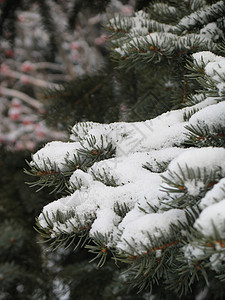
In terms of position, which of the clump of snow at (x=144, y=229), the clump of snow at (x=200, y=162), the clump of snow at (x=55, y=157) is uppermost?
the clump of snow at (x=200, y=162)

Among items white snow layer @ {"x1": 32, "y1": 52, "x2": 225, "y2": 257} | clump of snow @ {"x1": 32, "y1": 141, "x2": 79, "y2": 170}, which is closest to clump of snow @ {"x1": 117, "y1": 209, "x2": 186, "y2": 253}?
white snow layer @ {"x1": 32, "y1": 52, "x2": 225, "y2": 257}

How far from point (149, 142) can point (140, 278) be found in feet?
0.90

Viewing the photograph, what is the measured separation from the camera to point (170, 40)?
782 mm

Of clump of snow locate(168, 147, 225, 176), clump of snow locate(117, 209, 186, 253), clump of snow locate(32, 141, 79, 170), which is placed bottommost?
clump of snow locate(117, 209, 186, 253)

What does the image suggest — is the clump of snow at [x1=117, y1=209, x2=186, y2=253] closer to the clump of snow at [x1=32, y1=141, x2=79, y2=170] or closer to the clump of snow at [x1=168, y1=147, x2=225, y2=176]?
the clump of snow at [x1=168, y1=147, x2=225, y2=176]

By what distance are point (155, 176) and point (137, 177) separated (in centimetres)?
5

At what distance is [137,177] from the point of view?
55 centimetres

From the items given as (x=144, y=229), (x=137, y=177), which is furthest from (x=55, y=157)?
(x=144, y=229)

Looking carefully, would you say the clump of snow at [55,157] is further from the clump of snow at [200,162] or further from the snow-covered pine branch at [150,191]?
the clump of snow at [200,162]

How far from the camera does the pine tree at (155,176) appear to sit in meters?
0.38

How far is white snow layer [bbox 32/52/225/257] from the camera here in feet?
1.25

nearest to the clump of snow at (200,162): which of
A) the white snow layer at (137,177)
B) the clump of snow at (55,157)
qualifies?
the white snow layer at (137,177)

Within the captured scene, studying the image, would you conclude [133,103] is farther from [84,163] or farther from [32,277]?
[32,277]

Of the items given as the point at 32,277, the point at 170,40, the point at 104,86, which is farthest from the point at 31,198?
the point at 170,40
